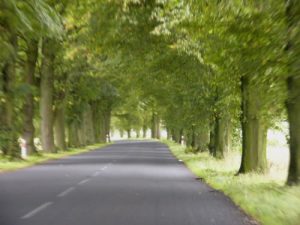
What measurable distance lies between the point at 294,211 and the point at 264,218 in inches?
22.1

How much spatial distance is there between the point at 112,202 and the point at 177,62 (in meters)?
13.6

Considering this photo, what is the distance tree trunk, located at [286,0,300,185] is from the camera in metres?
8.40

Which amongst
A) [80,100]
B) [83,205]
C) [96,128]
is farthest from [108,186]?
[96,128]

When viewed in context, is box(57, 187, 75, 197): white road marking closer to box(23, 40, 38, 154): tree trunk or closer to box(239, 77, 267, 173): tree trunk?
box(239, 77, 267, 173): tree trunk

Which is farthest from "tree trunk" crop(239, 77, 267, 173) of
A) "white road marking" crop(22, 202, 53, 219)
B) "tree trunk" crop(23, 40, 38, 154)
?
"tree trunk" crop(23, 40, 38, 154)

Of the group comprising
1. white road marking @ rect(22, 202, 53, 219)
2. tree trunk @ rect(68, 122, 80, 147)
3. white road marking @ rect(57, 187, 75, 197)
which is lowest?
white road marking @ rect(22, 202, 53, 219)

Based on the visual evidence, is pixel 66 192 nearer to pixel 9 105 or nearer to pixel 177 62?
pixel 177 62

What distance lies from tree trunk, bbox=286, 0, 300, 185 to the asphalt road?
180cm

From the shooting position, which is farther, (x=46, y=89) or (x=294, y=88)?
(x=46, y=89)

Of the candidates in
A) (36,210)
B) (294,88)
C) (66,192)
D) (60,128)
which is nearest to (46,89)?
(60,128)

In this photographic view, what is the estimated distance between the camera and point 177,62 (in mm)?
27016

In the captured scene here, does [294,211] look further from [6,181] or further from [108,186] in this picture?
[6,181]

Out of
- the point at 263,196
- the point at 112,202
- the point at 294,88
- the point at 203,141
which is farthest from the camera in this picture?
the point at 203,141

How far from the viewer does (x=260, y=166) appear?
70.8 ft
